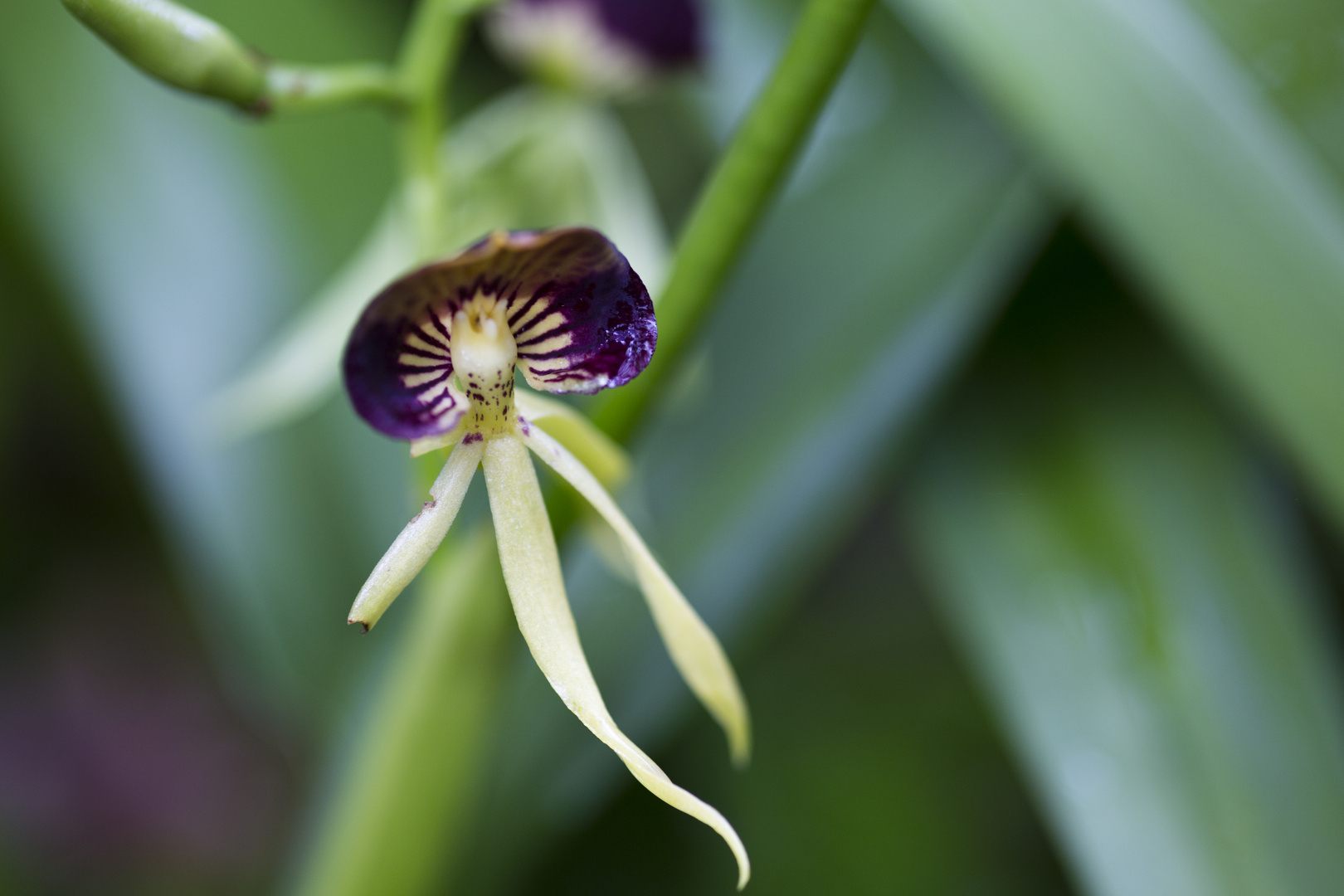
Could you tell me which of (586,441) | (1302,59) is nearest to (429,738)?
(586,441)

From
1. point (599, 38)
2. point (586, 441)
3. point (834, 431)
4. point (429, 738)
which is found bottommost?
point (429, 738)

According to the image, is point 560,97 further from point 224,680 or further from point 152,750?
point 152,750

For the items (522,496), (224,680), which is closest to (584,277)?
(522,496)

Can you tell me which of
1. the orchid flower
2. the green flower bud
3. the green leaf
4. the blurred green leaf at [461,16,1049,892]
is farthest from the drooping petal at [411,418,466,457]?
the green leaf

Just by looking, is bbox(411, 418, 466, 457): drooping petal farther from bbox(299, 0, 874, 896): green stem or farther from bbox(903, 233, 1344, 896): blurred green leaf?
bbox(903, 233, 1344, 896): blurred green leaf

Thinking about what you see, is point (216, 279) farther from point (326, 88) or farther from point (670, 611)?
point (670, 611)

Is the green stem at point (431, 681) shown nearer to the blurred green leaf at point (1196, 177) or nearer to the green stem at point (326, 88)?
the green stem at point (326, 88)
